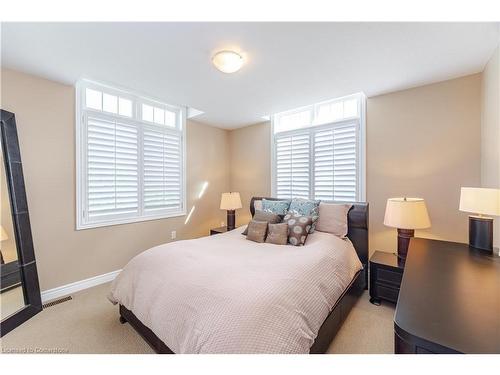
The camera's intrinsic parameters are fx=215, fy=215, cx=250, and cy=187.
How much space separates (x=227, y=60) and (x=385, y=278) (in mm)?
2626

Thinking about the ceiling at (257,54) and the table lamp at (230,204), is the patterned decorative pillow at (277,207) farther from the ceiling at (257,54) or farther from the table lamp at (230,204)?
the ceiling at (257,54)

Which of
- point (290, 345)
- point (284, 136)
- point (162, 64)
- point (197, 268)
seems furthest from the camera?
point (284, 136)

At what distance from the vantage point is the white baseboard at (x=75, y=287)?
2.37 meters

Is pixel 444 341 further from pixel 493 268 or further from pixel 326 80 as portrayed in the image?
pixel 326 80

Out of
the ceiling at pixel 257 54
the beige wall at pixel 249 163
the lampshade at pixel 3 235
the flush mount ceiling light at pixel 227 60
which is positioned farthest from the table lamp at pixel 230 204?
the lampshade at pixel 3 235

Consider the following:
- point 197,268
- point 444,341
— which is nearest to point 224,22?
point 197,268

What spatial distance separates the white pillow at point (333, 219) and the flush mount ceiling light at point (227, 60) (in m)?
1.91

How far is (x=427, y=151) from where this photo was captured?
8.13 feet

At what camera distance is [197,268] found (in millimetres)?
1642

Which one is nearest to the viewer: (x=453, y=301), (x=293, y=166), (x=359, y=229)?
(x=453, y=301)

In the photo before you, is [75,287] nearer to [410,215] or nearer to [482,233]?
[410,215]

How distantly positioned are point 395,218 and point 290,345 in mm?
1691

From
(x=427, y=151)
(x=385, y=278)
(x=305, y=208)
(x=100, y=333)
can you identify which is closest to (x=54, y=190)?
(x=100, y=333)
